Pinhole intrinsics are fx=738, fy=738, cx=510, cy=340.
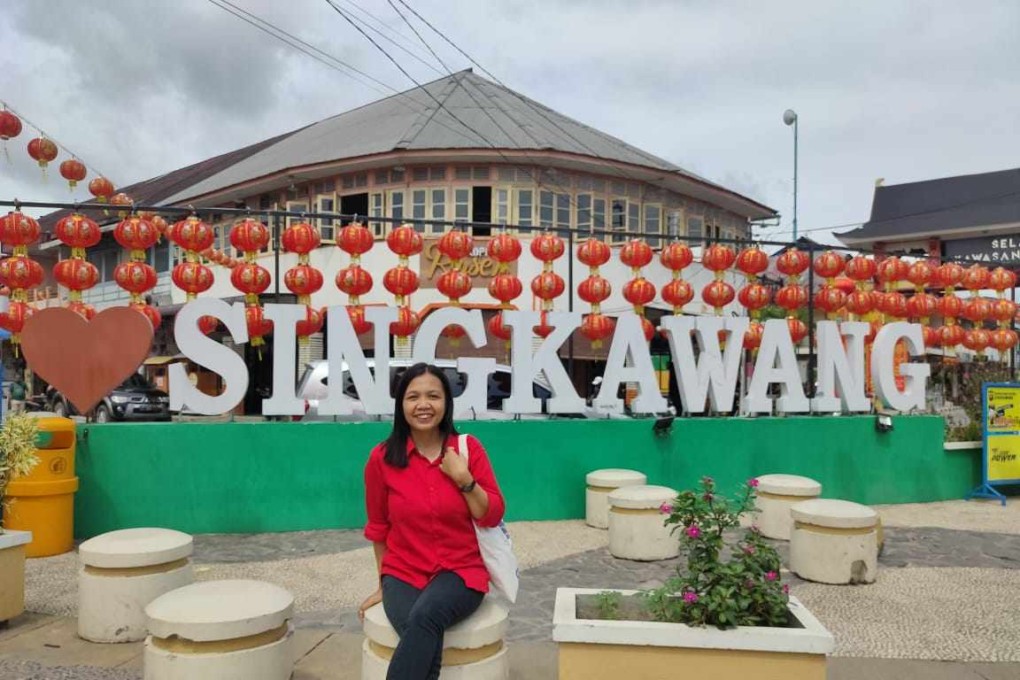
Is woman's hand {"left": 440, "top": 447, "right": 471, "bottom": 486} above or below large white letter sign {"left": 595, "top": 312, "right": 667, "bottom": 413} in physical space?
below

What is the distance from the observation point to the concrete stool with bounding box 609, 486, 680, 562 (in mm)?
6766

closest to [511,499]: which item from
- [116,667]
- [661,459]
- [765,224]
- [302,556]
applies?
[661,459]

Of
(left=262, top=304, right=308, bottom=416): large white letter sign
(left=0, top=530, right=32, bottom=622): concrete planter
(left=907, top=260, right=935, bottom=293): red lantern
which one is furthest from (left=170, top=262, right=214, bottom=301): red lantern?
(left=907, top=260, right=935, bottom=293): red lantern

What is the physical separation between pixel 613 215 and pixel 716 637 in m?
17.5

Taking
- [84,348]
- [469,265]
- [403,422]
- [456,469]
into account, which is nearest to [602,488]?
[403,422]

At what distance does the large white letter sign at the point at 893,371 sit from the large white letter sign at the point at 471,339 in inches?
201

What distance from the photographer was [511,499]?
8.23 metres

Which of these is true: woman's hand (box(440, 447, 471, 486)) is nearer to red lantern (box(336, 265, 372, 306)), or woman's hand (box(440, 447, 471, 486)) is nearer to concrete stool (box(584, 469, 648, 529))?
concrete stool (box(584, 469, 648, 529))

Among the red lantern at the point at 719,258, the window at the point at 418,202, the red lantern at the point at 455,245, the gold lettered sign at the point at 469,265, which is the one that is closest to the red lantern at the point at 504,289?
the red lantern at the point at 455,245

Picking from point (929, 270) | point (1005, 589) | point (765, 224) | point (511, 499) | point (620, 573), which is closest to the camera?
point (1005, 589)

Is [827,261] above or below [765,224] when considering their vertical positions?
below

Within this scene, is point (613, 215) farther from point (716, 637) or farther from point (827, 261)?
point (716, 637)

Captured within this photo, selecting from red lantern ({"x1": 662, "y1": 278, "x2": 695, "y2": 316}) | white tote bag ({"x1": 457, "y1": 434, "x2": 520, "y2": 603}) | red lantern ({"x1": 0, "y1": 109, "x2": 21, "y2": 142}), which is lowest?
white tote bag ({"x1": 457, "y1": 434, "x2": 520, "y2": 603})

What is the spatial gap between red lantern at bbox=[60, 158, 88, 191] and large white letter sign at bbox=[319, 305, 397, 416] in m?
4.88
